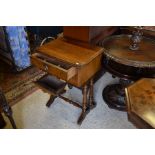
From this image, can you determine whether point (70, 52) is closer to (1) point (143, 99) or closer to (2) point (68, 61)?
(2) point (68, 61)

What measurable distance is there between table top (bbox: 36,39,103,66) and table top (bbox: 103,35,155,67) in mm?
120

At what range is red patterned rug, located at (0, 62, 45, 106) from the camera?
1.75 m

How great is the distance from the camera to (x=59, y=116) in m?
1.56

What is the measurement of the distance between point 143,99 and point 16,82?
140 centimetres

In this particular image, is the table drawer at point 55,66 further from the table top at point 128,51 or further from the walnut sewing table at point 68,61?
the table top at point 128,51

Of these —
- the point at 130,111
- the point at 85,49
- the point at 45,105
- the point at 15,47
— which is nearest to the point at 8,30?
the point at 15,47

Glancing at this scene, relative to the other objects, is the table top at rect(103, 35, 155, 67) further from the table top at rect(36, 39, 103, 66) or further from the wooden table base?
the wooden table base

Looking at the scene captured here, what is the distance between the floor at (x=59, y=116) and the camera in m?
1.48

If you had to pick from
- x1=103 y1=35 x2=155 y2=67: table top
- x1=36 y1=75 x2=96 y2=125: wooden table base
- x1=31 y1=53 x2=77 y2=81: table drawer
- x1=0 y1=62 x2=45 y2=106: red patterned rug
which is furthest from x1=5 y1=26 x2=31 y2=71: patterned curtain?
x1=103 y1=35 x2=155 y2=67: table top

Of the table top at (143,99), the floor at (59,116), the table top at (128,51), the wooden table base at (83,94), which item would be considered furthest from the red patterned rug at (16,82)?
the table top at (143,99)

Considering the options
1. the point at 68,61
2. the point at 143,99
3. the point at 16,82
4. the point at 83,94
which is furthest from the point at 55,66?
the point at 16,82

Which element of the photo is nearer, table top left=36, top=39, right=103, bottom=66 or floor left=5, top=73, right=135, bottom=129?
table top left=36, top=39, right=103, bottom=66

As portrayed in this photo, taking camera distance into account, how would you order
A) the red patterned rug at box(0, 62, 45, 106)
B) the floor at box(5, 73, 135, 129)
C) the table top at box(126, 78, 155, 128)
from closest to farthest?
the table top at box(126, 78, 155, 128)
the floor at box(5, 73, 135, 129)
the red patterned rug at box(0, 62, 45, 106)
